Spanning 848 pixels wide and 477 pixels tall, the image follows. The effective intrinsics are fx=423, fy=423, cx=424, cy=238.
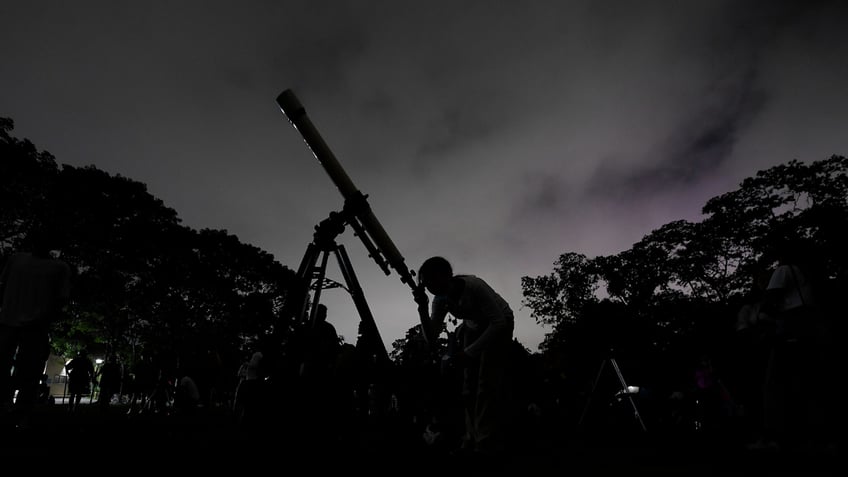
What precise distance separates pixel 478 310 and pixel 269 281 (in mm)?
33582

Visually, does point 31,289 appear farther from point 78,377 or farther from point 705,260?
point 705,260

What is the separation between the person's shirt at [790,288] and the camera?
13.5ft

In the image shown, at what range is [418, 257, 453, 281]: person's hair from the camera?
4.11m

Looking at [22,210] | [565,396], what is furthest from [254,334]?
[565,396]

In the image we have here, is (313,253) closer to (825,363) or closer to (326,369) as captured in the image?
(326,369)

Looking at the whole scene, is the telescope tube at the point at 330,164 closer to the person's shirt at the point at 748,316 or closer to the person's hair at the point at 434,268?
the person's hair at the point at 434,268

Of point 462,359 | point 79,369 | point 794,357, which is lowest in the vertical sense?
point 794,357

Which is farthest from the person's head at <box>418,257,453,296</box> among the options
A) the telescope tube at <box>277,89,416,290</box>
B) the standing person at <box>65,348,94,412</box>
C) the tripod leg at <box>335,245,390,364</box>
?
the standing person at <box>65,348,94,412</box>

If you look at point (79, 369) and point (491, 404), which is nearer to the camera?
point (491, 404)

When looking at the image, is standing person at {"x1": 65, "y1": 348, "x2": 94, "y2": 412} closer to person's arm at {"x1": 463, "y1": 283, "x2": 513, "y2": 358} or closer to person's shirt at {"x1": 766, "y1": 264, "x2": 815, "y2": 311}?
person's arm at {"x1": 463, "y1": 283, "x2": 513, "y2": 358}

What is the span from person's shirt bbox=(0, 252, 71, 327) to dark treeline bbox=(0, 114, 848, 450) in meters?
3.68

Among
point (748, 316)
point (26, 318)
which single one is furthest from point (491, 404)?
point (26, 318)

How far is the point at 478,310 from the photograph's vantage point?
13.3 feet

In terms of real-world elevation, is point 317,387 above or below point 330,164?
below
